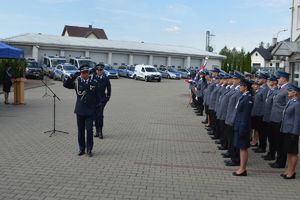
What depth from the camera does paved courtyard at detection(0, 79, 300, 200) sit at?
650 cm

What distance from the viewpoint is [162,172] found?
7.79 m

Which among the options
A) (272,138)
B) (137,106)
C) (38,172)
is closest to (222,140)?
(272,138)

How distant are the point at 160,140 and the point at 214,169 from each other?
10.3 ft

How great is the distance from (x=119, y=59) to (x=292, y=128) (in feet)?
171

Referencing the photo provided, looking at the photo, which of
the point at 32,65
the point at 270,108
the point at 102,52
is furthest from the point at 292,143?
the point at 102,52

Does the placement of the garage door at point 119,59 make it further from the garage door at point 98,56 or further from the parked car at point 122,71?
the parked car at point 122,71

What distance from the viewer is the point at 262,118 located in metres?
9.78

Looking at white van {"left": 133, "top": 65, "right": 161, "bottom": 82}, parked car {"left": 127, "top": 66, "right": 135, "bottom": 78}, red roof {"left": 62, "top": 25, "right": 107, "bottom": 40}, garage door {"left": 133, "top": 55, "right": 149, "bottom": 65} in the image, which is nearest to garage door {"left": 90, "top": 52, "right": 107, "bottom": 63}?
garage door {"left": 133, "top": 55, "right": 149, "bottom": 65}

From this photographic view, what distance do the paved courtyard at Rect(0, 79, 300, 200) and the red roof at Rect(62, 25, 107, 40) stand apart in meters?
81.2

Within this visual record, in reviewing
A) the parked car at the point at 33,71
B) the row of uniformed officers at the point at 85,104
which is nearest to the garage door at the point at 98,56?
the parked car at the point at 33,71

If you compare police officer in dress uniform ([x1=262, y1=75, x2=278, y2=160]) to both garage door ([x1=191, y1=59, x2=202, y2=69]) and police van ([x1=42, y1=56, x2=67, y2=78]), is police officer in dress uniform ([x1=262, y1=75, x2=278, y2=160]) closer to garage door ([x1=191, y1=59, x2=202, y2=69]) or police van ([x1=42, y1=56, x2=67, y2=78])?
police van ([x1=42, y1=56, x2=67, y2=78])

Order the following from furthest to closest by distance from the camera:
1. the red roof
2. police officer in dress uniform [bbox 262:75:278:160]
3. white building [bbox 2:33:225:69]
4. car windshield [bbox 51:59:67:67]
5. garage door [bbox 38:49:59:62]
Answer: the red roof
garage door [bbox 38:49:59:62]
white building [bbox 2:33:225:69]
car windshield [bbox 51:59:67:67]
police officer in dress uniform [bbox 262:75:278:160]

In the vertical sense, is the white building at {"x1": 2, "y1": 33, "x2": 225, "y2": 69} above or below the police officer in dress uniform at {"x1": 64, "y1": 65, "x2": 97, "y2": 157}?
above

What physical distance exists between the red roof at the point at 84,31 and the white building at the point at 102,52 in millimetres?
32290
